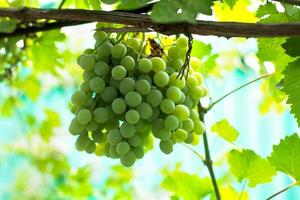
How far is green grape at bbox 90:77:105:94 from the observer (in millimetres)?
531

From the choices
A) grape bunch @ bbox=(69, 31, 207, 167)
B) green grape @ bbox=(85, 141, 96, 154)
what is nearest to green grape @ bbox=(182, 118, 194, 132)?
grape bunch @ bbox=(69, 31, 207, 167)

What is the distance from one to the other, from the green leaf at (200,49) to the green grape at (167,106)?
187mm

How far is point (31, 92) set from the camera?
3.73 ft

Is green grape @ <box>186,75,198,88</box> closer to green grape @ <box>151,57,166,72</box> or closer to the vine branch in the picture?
Answer: green grape @ <box>151,57,166,72</box>

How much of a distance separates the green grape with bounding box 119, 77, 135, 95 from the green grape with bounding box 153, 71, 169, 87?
28mm

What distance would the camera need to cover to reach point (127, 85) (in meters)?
0.52

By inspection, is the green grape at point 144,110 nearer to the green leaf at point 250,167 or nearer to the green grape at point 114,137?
the green grape at point 114,137

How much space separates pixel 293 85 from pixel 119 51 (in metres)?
0.18

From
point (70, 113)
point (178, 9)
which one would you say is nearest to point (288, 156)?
point (178, 9)

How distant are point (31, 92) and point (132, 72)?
64 centimetres

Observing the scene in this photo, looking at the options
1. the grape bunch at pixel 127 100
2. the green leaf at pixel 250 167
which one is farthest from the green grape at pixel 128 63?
the green leaf at pixel 250 167

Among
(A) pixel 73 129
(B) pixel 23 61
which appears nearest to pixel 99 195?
(B) pixel 23 61

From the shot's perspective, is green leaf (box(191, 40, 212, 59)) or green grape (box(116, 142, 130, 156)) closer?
green grape (box(116, 142, 130, 156))

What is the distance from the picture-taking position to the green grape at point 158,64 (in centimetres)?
55
